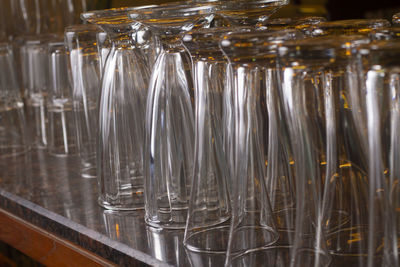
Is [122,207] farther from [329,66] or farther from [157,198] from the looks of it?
[329,66]

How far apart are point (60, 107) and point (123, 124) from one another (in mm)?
399

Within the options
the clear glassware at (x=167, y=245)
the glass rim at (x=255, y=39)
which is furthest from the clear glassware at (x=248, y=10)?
the clear glassware at (x=167, y=245)

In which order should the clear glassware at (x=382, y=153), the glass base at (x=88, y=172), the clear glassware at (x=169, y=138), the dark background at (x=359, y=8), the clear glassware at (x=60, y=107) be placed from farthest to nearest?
the dark background at (x=359, y=8) < the clear glassware at (x=60, y=107) < the glass base at (x=88, y=172) < the clear glassware at (x=169, y=138) < the clear glassware at (x=382, y=153)

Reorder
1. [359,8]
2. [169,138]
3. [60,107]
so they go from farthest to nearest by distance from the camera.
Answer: [359,8] < [60,107] < [169,138]

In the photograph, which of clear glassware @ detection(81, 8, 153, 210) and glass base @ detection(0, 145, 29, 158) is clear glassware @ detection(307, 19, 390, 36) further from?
glass base @ detection(0, 145, 29, 158)

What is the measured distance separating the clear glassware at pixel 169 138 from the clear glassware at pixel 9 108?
1.74ft

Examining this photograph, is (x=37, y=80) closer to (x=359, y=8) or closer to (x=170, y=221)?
(x=170, y=221)

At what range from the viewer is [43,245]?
0.75m

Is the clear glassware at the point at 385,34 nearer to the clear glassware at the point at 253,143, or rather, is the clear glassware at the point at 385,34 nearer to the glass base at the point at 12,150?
the clear glassware at the point at 253,143

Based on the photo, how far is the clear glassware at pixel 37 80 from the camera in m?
1.14

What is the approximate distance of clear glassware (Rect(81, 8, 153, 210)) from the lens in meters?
0.73

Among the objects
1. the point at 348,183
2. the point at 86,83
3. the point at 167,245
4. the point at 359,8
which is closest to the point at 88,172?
the point at 86,83

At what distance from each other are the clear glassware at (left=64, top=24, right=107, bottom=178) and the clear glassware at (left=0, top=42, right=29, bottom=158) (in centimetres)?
19

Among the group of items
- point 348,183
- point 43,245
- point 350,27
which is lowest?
point 43,245
